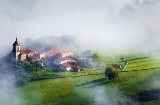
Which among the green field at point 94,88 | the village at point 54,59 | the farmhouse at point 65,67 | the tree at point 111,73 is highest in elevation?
the village at point 54,59

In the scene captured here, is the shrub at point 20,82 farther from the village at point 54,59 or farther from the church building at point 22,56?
the church building at point 22,56

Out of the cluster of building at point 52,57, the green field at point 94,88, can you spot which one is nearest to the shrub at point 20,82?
the green field at point 94,88

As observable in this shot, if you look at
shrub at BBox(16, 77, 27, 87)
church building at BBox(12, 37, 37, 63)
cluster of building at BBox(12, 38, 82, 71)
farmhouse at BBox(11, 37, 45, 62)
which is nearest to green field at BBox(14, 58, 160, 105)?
shrub at BBox(16, 77, 27, 87)

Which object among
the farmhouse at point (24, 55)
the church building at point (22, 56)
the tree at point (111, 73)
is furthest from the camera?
the farmhouse at point (24, 55)

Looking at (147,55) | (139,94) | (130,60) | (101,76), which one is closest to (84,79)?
(101,76)

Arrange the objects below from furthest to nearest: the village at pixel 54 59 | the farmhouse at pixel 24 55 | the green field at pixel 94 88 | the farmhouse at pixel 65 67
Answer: the farmhouse at pixel 24 55 → the village at pixel 54 59 → the farmhouse at pixel 65 67 → the green field at pixel 94 88

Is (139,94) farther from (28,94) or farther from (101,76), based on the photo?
(28,94)

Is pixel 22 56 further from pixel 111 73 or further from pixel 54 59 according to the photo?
pixel 111 73

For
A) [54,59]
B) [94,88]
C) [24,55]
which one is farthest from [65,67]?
[24,55]
